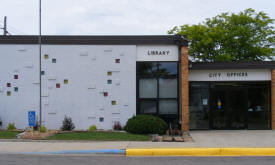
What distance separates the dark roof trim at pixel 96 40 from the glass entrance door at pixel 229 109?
369 cm

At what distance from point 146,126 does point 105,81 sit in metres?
3.47

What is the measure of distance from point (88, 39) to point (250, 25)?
70.4ft

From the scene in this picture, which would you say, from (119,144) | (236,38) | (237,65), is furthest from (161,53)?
(236,38)

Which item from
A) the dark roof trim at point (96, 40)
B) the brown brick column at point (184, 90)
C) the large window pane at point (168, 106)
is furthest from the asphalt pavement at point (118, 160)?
the dark roof trim at point (96, 40)

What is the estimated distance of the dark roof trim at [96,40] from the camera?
51.1 feet

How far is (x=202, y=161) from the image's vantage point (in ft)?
30.0

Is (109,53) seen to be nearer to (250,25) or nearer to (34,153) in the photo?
(34,153)

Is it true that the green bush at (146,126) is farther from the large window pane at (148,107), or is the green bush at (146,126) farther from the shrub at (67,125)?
the shrub at (67,125)

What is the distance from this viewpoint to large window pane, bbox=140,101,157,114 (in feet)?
51.3

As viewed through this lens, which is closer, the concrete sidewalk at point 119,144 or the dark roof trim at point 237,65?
the concrete sidewalk at point 119,144

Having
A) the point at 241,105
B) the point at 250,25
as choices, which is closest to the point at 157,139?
the point at 241,105

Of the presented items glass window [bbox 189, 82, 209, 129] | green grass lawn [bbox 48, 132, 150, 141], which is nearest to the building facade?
glass window [bbox 189, 82, 209, 129]

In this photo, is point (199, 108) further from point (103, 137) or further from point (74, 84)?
point (74, 84)

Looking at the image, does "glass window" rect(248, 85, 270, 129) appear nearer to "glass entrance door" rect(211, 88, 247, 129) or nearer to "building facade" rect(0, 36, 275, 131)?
"building facade" rect(0, 36, 275, 131)
